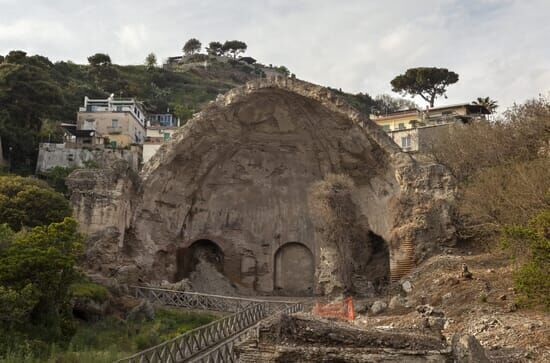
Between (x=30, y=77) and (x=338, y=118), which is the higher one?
(x=30, y=77)

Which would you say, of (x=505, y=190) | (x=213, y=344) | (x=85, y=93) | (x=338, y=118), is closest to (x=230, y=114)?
(x=338, y=118)

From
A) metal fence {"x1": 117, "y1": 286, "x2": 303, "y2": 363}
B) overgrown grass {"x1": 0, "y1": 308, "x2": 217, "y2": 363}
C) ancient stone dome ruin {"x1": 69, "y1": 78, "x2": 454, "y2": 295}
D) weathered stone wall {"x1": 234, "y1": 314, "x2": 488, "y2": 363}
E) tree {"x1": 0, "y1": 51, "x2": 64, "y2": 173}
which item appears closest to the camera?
weathered stone wall {"x1": 234, "y1": 314, "x2": 488, "y2": 363}

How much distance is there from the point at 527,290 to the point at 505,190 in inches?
310

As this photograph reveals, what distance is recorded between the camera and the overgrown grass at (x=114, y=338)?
12.0 meters

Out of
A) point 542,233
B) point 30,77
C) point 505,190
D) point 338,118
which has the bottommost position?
point 542,233

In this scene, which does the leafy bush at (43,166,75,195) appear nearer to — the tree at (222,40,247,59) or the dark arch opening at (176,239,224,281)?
the dark arch opening at (176,239,224,281)

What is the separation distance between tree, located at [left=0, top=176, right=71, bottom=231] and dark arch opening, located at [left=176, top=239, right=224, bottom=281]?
24.8 feet

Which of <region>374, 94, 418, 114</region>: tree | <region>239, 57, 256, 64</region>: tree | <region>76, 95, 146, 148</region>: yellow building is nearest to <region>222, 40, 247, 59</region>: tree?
<region>239, 57, 256, 64</region>: tree

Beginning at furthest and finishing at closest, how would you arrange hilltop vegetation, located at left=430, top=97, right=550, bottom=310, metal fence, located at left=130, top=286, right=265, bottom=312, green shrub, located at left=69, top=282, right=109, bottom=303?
metal fence, located at left=130, top=286, right=265, bottom=312
green shrub, located at left=69, top=282, right=109, bottom=303
hilltop vegetation, located at left=430, top=97, right=550, bottom=310

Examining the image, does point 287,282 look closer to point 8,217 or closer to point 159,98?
point 8,217

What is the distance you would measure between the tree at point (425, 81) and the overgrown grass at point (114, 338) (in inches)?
1721

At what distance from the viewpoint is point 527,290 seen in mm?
13000

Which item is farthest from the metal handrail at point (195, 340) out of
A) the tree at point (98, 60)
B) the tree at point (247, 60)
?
the tree at point (247, 60)

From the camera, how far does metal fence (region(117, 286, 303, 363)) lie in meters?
11.6
